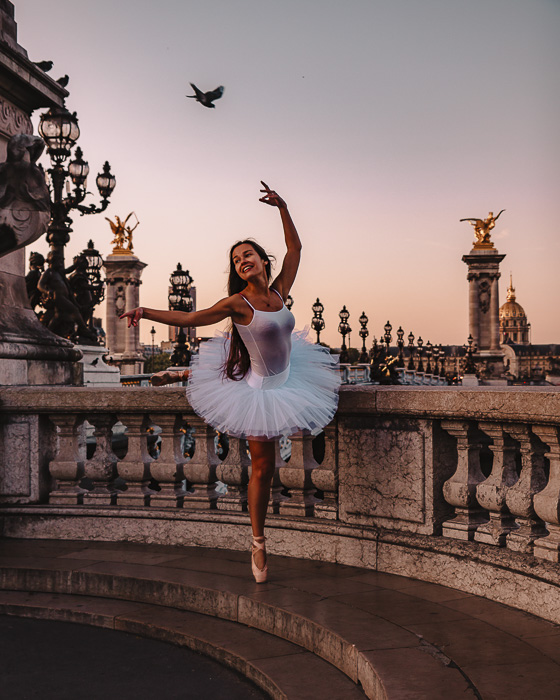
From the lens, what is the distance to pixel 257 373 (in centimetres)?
504

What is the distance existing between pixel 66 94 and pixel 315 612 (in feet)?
25.4

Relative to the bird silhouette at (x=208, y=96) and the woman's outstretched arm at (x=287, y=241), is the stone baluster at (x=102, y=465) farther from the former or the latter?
the bird silhouette at (x=208, y=96)

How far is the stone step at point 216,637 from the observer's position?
12.5ft

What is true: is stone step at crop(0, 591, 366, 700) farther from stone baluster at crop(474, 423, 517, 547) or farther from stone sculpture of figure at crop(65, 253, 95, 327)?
stone sculpture of figure at crop(65, 253, 95, 327)

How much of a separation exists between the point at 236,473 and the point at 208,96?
25.2 feet

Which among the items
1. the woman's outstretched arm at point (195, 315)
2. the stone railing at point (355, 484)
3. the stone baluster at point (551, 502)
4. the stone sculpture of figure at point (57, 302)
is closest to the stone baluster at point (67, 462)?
the stone railing at point (355, 484)

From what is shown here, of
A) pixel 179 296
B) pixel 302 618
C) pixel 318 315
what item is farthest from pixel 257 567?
pixel 318 315

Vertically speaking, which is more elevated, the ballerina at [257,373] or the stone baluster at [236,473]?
the ballerina at [257,373]

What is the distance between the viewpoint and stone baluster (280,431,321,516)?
18.9 ft

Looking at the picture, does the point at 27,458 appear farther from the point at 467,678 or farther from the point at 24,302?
the point at 467,678

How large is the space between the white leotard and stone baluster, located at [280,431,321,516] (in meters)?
0.84

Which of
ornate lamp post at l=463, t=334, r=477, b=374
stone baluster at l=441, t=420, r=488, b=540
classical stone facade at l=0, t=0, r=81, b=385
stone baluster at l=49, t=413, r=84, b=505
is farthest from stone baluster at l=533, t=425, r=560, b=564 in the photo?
ornate lamp post at l=463, t=334, r=477, b=374

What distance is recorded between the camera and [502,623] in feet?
13.6

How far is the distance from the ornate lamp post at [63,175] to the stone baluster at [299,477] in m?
11.5
